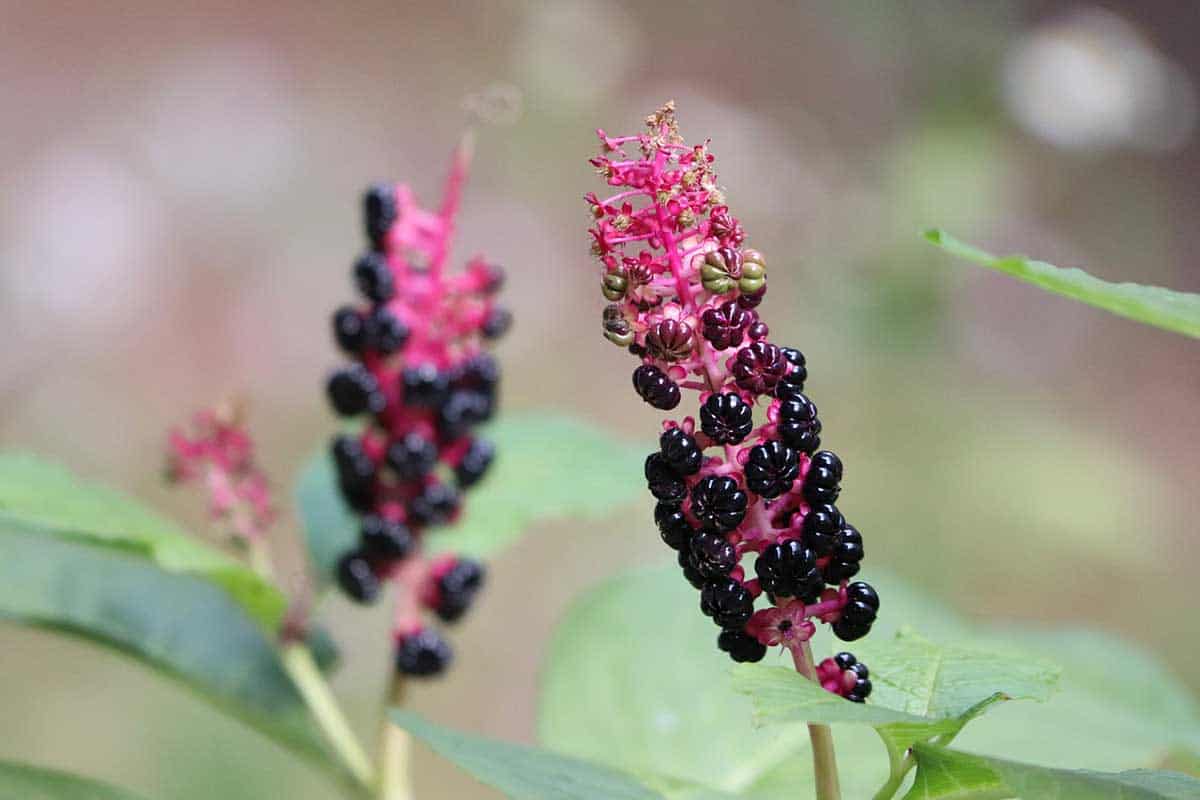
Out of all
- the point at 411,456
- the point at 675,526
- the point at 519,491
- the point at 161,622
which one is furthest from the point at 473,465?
the point at 675,526

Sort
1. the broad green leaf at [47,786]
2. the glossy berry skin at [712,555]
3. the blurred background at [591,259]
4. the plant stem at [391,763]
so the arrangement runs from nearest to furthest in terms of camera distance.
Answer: the glossy berry skin at [712,555] < the broad green leaf at [47,786] < the plant stem at [391,763] < the blurred background at [591,259]

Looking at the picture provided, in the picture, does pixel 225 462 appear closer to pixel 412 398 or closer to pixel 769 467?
pixel 412 398

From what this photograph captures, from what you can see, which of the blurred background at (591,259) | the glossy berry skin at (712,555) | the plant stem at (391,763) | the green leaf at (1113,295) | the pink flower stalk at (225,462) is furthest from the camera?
the blurred background at (591,259)

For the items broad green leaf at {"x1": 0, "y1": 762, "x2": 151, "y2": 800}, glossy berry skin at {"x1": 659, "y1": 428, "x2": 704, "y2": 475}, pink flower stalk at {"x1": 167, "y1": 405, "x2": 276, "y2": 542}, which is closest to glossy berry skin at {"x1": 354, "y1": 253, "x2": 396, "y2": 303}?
pink flower stalk at {"x1": 167, "y1": 405, "x2": 276, "y2": 542}

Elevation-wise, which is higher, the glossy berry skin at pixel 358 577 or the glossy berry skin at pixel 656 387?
the glossy berry skin at pixel 358 577

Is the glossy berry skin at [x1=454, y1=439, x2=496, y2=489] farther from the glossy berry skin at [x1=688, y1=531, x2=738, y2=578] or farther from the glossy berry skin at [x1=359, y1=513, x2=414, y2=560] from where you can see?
the glossy berry skin at [x1=688, y1=531, x2=738, y2=578]

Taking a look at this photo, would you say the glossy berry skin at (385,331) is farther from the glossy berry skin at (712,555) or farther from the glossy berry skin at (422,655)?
the glossy berry skin at (712,555)

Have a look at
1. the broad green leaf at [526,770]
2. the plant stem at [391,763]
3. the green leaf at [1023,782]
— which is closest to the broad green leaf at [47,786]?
the plant stem at [391,763]

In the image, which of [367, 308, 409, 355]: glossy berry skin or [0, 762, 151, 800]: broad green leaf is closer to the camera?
[0, 762, 151, 800]: broad green leaf
